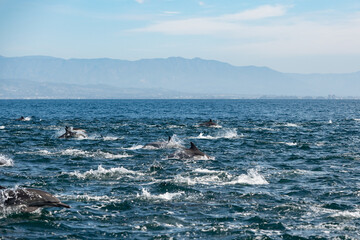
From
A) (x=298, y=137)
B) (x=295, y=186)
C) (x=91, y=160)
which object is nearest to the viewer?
(x=295, y=186)

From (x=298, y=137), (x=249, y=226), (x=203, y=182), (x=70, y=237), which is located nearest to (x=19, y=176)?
(x=203, y=182)

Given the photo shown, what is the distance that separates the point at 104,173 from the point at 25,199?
8.31 metres

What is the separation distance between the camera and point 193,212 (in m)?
17.3

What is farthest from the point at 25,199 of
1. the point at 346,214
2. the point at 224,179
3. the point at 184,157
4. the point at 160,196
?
the point at 184,157

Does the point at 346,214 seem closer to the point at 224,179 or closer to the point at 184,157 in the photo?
the point at 224,179

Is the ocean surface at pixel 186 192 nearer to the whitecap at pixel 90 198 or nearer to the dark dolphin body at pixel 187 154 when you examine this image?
the whitecap at pixel 90 198

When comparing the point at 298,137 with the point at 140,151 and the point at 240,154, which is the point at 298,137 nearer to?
the point at 240,154

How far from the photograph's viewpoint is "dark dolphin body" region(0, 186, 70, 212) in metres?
16.1

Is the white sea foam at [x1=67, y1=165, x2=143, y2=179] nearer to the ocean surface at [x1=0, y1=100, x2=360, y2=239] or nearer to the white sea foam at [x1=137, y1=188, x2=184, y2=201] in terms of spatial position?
the ocean surface at [x1=0, y1=100, x2=360, y2=239]

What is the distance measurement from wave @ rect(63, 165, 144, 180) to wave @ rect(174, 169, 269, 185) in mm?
2818

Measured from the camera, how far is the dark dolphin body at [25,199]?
16.1m

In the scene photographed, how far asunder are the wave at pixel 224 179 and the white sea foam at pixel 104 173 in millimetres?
2842

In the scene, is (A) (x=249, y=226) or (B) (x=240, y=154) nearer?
(A) (x=249, y=226)

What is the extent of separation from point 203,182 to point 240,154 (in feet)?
39.0
